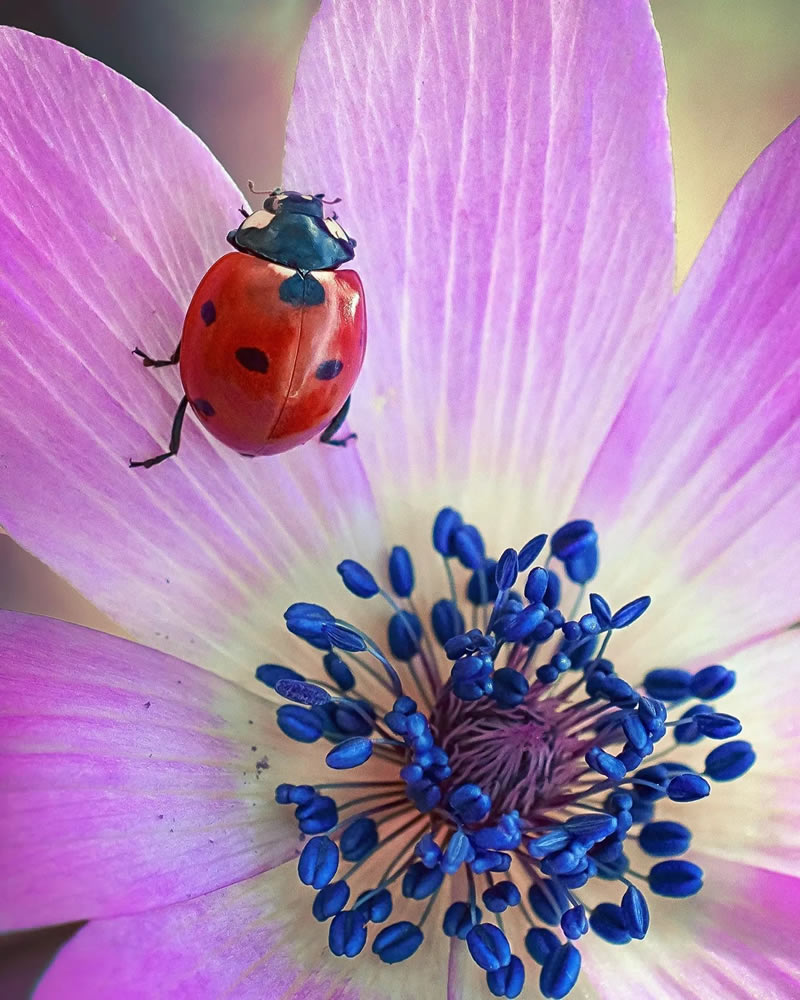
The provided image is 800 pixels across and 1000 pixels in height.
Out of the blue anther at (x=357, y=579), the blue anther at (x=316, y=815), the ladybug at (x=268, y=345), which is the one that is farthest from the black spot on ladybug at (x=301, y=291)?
the blue anther at (x=316, y=815)

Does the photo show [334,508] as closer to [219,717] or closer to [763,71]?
[219,717]

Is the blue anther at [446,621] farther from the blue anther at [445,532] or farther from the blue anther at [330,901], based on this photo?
the blue anther at [330,901]

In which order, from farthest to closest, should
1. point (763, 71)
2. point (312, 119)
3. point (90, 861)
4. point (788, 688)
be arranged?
point (763, 71)
point (788, 688)
point (312, 119)
point (90, 861)

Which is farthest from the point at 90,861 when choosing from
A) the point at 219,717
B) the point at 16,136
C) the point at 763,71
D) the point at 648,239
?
the point at 763,71

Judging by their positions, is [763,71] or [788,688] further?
[763,71]

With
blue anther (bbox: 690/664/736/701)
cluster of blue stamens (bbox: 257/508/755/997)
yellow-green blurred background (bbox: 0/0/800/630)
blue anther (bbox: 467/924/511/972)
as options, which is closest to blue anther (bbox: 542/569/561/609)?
cluster of blue stamens (bbox: 257/508/755/997)

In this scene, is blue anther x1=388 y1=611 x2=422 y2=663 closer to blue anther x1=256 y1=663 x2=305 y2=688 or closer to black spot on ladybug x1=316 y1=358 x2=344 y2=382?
blue anther x1=256 y1=663 x2=305 y2=688
